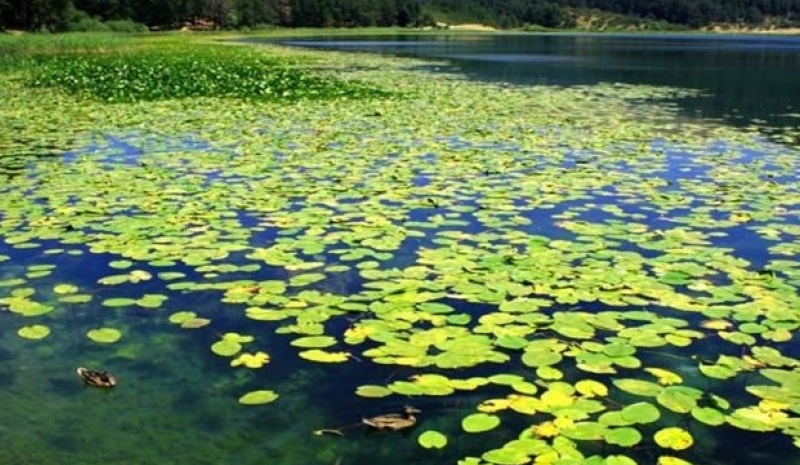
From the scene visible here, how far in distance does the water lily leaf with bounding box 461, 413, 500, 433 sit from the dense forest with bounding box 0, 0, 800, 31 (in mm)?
72282

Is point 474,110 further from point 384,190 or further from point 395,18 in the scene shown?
point 395,18

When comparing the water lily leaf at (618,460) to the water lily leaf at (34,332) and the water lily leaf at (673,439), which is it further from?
the water lily leaf at (34,332)

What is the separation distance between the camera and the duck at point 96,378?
386cm

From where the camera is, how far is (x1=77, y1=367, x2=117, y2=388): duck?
3857 millimetres

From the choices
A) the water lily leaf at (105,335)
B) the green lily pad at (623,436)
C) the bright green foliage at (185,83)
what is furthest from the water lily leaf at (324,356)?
the bright green foliage at (185,83)

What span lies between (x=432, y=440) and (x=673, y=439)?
1.07 m

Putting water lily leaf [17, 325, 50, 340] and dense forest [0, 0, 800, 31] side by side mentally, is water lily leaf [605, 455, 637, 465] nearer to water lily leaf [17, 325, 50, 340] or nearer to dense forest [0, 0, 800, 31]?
water lily leaf [17, 325, 50, 340]

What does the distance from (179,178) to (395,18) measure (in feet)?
518

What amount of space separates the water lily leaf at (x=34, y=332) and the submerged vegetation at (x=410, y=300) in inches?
0.8

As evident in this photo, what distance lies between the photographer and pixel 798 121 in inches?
648

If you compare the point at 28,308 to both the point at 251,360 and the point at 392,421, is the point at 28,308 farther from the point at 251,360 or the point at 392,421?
the point at 392,421

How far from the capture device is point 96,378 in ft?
12.7

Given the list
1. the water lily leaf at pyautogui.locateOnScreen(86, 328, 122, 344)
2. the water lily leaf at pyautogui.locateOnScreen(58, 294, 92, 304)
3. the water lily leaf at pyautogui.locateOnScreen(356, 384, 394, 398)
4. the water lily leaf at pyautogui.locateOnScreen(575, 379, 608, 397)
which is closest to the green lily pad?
the water lily leaf at pyautogui.locateOnScreen(575, 379, 608, 397)

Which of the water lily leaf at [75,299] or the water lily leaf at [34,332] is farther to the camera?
the water lily leaf at [75,299]
